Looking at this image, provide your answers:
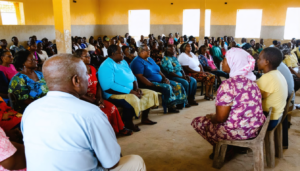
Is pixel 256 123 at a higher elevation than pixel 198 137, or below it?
higher

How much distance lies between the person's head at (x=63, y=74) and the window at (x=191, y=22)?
13.2 meters

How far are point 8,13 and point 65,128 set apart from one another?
9.02 metres

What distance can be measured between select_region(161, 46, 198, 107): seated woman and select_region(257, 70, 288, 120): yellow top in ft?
7.53

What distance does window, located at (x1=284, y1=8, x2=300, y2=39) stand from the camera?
41.6ft

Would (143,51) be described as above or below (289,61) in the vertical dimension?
above

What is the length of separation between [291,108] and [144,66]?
223 cm

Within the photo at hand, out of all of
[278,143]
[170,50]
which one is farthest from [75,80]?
[170,50]

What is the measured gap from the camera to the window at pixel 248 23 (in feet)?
43.4

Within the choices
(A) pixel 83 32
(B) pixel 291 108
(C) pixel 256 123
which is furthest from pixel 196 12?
(C) pixel 256 123

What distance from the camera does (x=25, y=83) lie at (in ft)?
8.82

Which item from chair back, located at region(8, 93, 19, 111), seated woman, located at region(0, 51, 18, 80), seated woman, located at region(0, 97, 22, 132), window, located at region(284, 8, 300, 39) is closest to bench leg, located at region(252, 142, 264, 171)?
seated woman, located at region(0, 97, 22, 132)

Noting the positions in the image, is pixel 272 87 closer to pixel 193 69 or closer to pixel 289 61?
pixel 193 69

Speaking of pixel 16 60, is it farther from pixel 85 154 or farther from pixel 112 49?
pixel 85 154

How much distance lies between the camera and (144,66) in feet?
13.2
